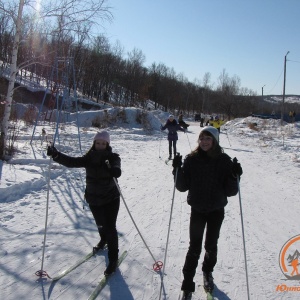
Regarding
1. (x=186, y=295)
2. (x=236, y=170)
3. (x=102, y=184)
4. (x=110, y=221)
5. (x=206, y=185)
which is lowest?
(x=186, y=295)

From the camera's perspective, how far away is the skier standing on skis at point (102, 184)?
144 inches

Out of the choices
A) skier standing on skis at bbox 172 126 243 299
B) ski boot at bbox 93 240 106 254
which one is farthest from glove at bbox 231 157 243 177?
ski boot at bbox 93 240 106 254

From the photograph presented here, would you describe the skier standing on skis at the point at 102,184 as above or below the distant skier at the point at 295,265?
above

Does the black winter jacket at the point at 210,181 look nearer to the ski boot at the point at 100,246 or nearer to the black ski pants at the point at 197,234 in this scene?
the black ski pants at the point at 197,234

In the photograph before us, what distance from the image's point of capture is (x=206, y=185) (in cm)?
323

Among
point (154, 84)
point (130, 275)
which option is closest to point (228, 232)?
point (130, 275)

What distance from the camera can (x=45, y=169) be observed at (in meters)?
8.53

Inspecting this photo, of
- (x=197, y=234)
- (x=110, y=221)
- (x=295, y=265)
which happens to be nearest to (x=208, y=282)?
(x=197, y=234)

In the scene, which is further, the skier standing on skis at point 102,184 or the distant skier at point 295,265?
the distant skier at point 295,265

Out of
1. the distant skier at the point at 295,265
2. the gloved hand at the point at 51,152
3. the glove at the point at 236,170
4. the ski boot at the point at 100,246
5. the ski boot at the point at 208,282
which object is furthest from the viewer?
the ski boot at the point at 100,246

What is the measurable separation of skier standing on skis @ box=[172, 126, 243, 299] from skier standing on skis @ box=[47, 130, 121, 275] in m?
0.88

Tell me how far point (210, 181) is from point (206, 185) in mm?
62

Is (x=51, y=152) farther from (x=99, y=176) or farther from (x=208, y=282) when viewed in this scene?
(x=208, y=282)

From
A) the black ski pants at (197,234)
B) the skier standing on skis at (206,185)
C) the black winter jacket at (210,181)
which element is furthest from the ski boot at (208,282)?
the black winter jacket at (210,181)
